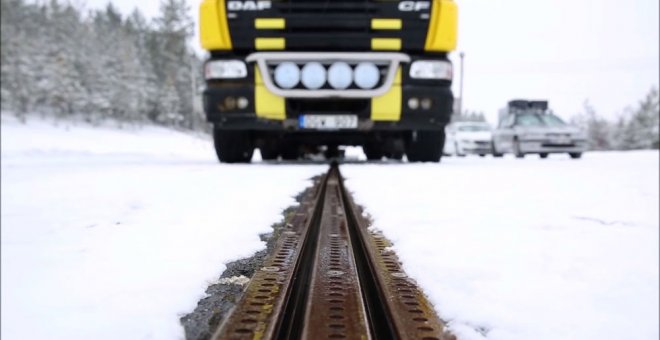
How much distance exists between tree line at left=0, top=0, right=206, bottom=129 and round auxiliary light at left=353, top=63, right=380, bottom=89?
115 ft

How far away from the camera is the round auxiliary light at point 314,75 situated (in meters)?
5.08

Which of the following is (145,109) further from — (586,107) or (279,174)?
(586,107)

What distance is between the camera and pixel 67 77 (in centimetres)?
4588

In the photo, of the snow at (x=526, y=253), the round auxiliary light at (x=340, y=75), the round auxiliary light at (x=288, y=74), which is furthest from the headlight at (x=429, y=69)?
the snow at (x=526, y=253)

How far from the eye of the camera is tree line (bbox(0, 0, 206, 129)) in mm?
43812

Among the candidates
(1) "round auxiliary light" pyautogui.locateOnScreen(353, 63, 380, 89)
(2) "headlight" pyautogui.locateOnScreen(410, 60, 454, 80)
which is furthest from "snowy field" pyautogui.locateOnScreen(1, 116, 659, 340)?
(2) "headlight" pyautogui.locateOnScreen(410, 60, 454, 80)

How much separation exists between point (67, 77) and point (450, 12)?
48.8 m

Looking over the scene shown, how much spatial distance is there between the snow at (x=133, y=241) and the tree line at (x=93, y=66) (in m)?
36.0

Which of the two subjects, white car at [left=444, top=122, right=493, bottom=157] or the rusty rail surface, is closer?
the rusty rail surface

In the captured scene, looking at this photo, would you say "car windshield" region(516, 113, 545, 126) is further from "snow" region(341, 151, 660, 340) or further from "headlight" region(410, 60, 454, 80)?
"snow" region(341, 151, 660, 340)

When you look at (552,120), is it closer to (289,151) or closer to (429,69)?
(289,151)

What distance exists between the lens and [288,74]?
16.7ft

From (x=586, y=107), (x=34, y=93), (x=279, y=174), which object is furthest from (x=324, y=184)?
(x=586, y=107)

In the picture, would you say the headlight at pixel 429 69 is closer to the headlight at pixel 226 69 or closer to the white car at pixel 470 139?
the headlight at pixel 226 69
